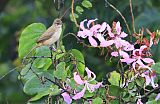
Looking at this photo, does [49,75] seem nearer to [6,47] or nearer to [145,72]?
[145,72]

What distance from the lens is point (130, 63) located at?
6.45 ft

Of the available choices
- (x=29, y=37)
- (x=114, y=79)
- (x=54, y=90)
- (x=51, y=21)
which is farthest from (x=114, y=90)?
(x=51, y=21)

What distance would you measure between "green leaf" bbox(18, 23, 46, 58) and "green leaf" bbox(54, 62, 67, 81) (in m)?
0.43

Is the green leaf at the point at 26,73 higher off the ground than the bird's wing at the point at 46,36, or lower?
lower

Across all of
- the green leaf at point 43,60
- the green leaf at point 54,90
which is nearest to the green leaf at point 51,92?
the green leaf at point 54,90

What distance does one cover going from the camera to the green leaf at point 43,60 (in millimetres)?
2180

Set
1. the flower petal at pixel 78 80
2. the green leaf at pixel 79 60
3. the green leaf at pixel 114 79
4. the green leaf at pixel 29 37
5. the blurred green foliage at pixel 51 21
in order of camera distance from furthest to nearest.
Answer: the blurred green foliage at pixel 51 21
the green leaf at pixel 29 37
the green leaf at pixel 79 60
the green leaf at pixel 114 79
the flower petal at pixel 78 80

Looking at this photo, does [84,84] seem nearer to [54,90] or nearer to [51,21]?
[54,90]

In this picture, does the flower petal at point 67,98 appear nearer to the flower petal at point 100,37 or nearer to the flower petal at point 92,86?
the flower petal at point 92,86

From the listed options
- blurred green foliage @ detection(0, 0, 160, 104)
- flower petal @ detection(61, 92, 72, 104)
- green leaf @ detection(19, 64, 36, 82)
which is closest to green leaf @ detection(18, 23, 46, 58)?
blurred green foliage @ detection(0, 0, 160, 104)

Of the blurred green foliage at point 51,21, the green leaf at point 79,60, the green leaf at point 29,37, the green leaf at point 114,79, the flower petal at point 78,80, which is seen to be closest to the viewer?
the flower petal at point 78,80

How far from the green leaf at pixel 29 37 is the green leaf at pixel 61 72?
43 cm

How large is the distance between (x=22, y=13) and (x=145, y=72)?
183 inches

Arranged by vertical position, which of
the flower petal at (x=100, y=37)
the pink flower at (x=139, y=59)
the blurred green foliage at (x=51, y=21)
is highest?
the flower petal at (x=100, y=37)
